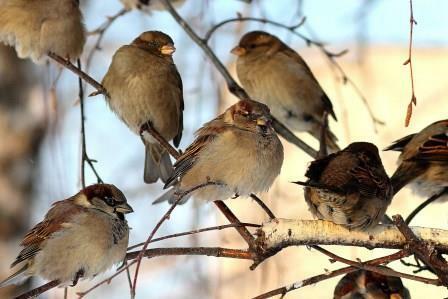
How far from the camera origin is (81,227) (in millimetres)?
2391

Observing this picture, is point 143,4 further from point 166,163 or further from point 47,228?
point 47,228

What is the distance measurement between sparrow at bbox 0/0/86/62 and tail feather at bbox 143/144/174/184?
1.32 feet

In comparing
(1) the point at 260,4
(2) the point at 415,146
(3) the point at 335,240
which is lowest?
(3) the point at 335,240

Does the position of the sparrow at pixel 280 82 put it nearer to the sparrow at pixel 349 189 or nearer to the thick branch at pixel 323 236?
the sparrow at pixel 349 189

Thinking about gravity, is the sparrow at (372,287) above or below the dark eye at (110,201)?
below

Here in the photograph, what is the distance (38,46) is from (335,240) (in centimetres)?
127

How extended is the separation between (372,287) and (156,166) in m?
0.81

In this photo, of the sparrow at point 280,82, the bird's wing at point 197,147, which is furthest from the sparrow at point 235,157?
the sparrow at point 280,82

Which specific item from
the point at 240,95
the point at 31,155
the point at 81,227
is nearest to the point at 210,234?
the point at 31,155

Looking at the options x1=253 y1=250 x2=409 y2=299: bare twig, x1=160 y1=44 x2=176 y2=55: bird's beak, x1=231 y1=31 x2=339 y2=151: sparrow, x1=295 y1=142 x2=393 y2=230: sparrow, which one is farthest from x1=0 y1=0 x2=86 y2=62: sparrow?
x1=253 y1=250 x2=409 y2=299: bare twig

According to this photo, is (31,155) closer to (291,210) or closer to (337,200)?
(291,210)

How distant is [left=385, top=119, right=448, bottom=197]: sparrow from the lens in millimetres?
2828

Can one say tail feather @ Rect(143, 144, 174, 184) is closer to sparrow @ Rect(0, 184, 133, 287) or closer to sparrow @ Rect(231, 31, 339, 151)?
sparrow @ Rect(0, 184, 133, 287)

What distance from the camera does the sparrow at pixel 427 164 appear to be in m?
2.83
